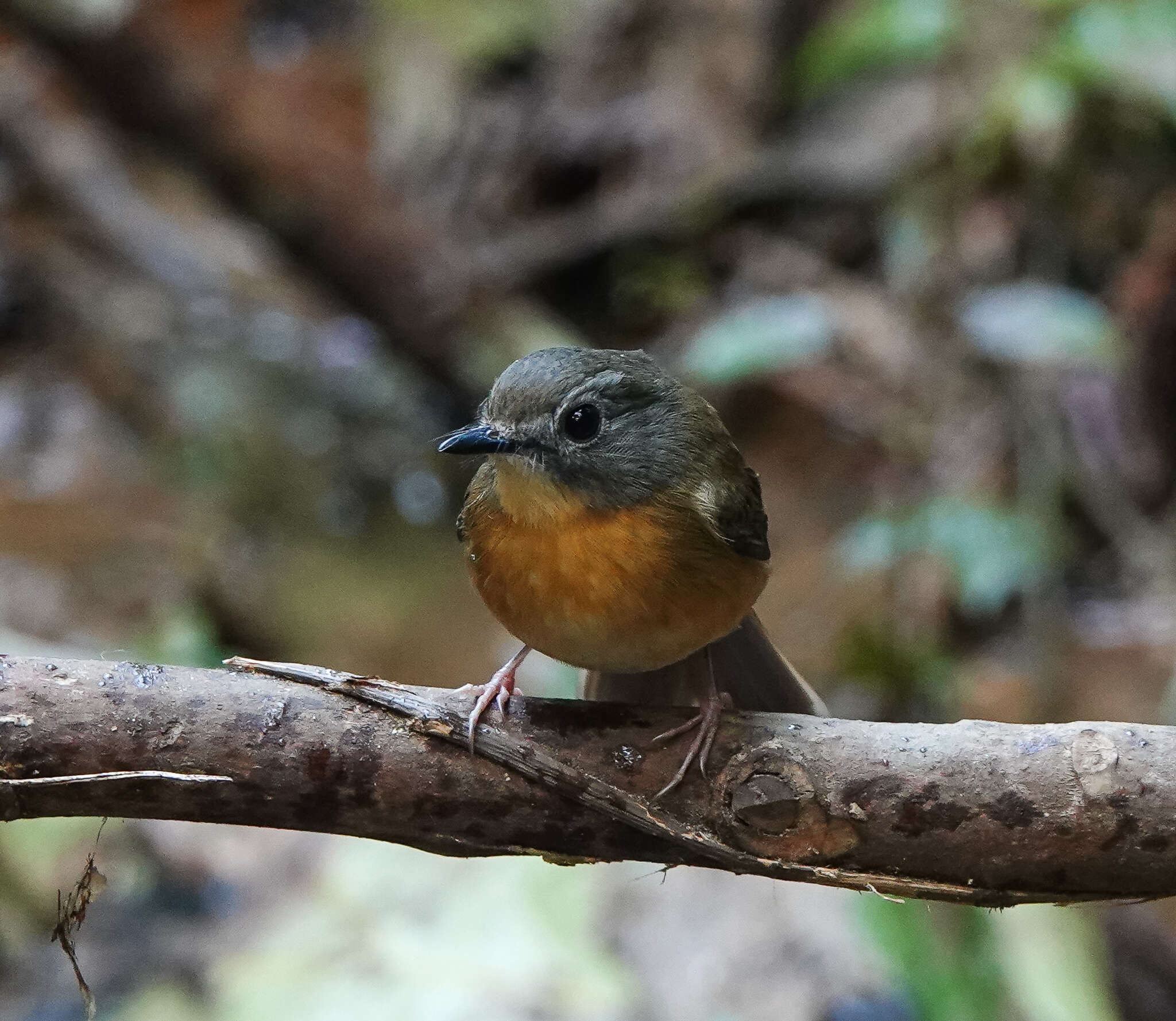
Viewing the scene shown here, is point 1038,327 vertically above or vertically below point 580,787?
above

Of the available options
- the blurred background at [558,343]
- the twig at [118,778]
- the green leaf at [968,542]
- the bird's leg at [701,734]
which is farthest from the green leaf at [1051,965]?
the twig at [118,778]

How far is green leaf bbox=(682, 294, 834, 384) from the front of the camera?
458 centimetres

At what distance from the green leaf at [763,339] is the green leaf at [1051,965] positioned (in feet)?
6.62

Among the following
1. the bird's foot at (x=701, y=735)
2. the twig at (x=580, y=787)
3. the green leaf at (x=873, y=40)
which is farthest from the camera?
the green leaf at (x=873, y=40)

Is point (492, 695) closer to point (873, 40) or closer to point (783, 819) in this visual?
point (783, 819)

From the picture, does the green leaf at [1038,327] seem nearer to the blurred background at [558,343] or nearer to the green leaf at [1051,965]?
the blurred background at [558,343]

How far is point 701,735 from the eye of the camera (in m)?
2.39

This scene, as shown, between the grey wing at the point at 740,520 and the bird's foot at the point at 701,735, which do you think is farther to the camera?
the grey wing at the point at 740,520

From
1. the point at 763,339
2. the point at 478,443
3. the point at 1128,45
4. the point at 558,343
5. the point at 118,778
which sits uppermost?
the point at 1128,45

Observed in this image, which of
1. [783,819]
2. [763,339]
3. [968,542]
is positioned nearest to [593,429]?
[783,819]

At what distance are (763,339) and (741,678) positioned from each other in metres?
1.91

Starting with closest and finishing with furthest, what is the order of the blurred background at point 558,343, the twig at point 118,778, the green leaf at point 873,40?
the twig at point 118,778 < the blurred background at point 558,343 < the green leaf at point 873,40

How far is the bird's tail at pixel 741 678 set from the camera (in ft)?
9.74

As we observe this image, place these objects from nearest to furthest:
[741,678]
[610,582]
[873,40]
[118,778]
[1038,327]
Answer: [118,778] → [610,582] → [741,678] → [1038,327] → [873,40]
